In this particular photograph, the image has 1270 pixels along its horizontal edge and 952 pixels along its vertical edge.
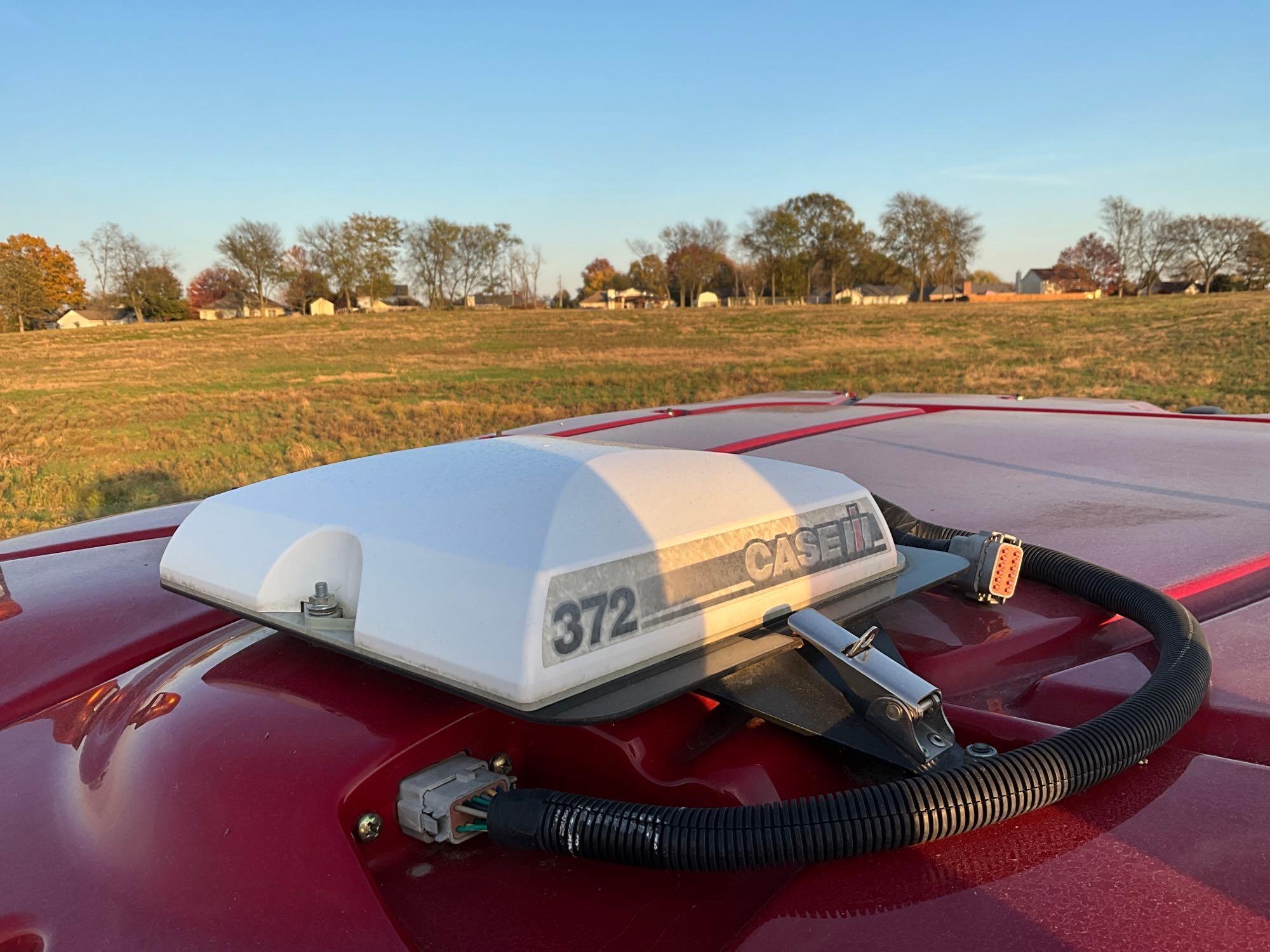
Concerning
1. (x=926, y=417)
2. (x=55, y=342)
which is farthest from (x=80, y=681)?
(x=55, y=342)

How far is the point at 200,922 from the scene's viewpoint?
894mm

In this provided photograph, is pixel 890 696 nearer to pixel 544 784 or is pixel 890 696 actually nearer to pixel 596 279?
pixel 544 784

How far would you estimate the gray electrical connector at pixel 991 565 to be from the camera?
152cm

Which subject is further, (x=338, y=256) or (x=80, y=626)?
(x=338, y=256)

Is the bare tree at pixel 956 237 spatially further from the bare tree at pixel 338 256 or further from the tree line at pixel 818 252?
the bare tree at pixel 338 256

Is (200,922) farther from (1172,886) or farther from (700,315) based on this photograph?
(700,315)

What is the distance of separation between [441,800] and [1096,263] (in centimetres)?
8042

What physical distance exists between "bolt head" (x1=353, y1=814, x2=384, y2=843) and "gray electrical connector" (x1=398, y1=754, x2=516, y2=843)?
0.03 metres

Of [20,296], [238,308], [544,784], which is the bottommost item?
[544,784]

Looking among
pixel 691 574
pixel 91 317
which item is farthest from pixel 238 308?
pixel 691 574

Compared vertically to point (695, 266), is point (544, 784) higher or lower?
lower

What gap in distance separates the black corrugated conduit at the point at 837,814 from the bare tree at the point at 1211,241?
226ft

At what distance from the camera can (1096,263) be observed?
70688mm

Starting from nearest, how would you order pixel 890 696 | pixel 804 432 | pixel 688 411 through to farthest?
1. pixel 890 696
2. pixel 804 432
3. pixel 688 411
